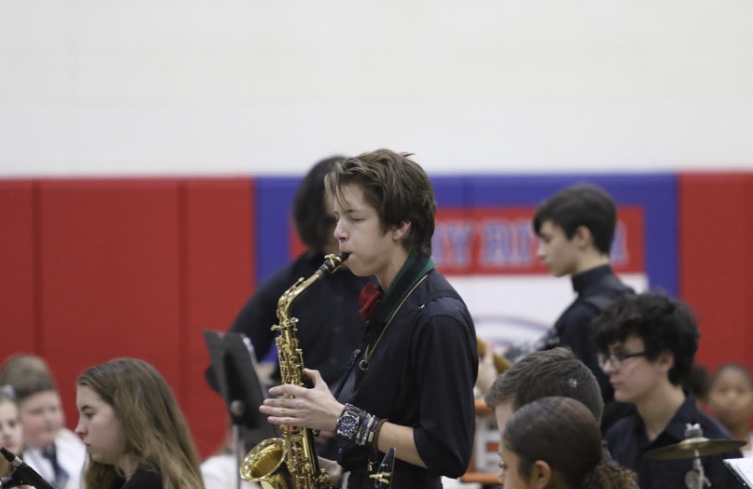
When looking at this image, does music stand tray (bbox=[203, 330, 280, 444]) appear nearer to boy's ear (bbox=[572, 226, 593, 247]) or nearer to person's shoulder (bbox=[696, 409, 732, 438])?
boy's ear (bbox=[572, 226, 593, 247])

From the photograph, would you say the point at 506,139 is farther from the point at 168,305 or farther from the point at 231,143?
the point at 168,305

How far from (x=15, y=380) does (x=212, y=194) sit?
1.58m

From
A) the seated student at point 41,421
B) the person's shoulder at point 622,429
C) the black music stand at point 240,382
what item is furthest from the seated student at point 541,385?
the seated student at point 41,421

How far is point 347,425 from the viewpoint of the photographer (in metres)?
2.77

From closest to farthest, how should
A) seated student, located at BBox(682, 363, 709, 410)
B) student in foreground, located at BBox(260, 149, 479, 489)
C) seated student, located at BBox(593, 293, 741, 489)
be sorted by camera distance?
student in foreground, located at BBox(260, 149, 479, 489), seated student, located at BBox(593, 293, 741, 489), seated student, located at BBox(682, 363, 709, 410)

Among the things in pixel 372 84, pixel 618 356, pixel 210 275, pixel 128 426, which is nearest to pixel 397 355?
pixel 128 426

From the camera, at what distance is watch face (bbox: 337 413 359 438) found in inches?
109

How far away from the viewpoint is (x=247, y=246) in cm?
624

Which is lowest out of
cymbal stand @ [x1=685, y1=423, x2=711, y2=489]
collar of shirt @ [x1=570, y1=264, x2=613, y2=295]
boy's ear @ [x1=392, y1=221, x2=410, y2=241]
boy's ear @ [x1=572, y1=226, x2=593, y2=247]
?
cymbal stand @ [x1=685, y1=423, x2=711, y2=489]

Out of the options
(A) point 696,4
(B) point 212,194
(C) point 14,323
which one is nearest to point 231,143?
(B) point 212,194

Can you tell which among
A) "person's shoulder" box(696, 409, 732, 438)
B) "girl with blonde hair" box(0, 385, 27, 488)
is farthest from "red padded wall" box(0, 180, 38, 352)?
"person's shoulder" box(696, 409, 732, 438)

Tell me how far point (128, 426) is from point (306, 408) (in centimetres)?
59

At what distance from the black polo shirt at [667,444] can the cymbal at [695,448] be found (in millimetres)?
110

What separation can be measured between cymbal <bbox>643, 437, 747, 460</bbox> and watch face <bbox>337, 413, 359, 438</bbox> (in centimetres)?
91
